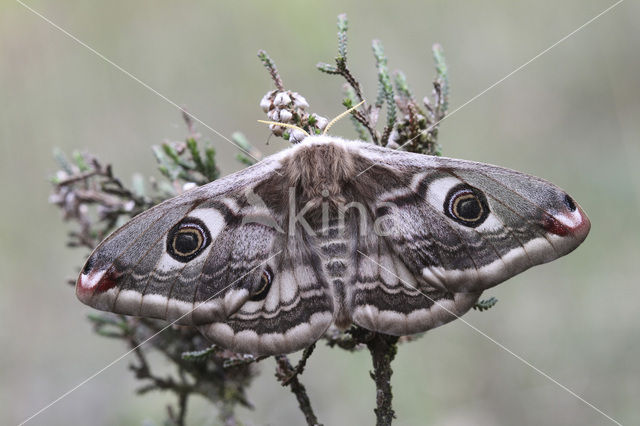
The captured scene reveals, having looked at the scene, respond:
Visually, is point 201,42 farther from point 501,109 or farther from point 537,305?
point 537,305

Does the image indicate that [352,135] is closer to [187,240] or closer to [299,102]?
[299,102]

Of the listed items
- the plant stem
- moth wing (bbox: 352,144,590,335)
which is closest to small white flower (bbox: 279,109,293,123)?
moth wing (bbox: 352,144,590,335)

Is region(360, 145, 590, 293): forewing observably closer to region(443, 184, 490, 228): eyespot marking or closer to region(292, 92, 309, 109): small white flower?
region(443, 184, 490, 228): eyespot marking

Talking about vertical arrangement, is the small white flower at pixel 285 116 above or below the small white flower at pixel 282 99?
below

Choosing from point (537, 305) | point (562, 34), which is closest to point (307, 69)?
point (562, 34)

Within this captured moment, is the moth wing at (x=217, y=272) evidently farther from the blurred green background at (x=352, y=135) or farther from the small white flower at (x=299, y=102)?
the blurred green background at (x=352, y=135)

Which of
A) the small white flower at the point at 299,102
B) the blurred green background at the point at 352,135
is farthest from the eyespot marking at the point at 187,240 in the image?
the blurred green background at the point at 352,135
